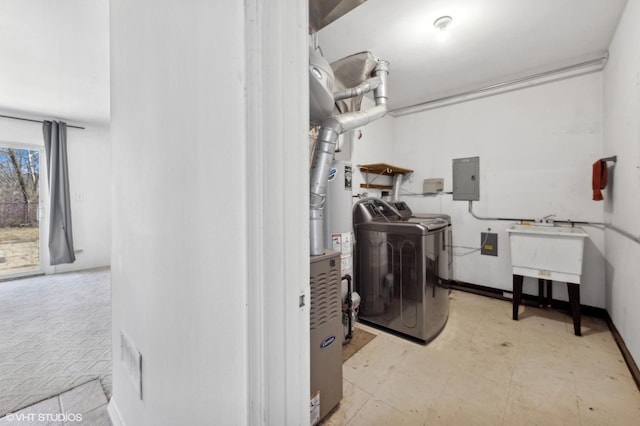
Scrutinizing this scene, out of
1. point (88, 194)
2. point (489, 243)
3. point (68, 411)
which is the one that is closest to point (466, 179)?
point (489, 243)

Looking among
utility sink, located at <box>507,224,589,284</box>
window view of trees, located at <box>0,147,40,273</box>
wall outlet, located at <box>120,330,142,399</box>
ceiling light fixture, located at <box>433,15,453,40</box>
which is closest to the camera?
wall outlet, located at <box>120,330,142,399</box>

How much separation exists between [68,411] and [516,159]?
13.8ft

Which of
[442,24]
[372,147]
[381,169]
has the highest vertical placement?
[442,24]

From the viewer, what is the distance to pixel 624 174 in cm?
182

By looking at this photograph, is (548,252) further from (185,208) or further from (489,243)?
(185,208)

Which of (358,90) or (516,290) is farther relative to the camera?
(516,290)

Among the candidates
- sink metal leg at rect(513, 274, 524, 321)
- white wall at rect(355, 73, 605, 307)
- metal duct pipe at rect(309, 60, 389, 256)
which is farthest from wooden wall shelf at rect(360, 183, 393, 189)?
sink metal leg at rect(513, 274, 524, 321)

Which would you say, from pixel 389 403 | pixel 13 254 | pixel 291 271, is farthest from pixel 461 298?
pixel 13 254

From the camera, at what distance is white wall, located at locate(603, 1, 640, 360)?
1607 mm

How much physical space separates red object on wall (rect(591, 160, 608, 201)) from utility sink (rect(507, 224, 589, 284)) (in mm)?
361

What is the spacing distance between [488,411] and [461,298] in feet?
5.74

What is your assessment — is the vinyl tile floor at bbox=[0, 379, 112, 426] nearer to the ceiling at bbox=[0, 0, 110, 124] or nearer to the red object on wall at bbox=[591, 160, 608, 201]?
the ceiling at bbox=[0, 0, 110, 124]

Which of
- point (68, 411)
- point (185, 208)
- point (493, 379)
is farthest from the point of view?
point (493, 379)

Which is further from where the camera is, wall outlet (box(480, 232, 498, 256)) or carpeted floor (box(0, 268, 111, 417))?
wall outlet (box(480, 232, 498, 256))
